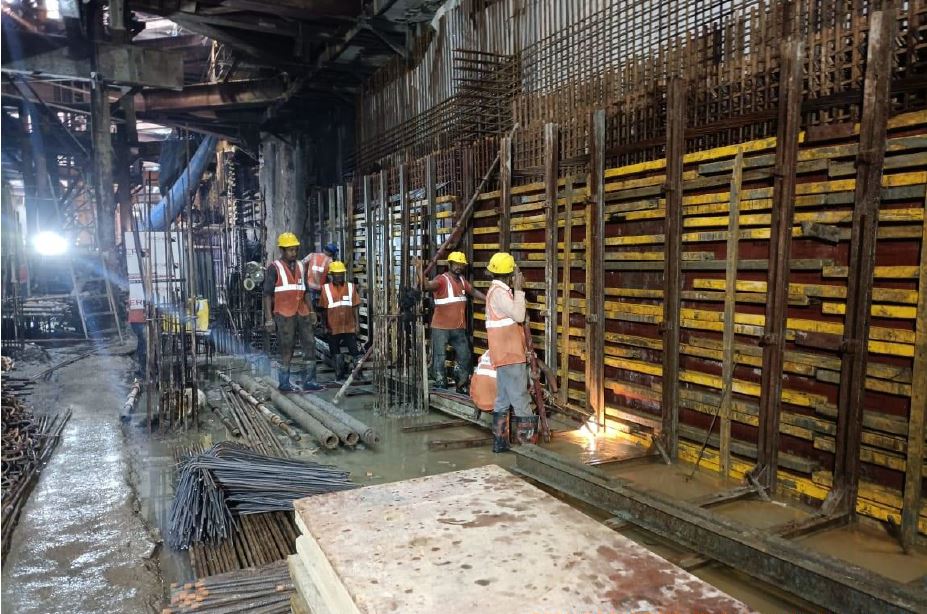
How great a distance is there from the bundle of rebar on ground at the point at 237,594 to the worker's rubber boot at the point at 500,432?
305 cm

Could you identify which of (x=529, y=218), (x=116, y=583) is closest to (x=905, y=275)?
(x=529, y=218)

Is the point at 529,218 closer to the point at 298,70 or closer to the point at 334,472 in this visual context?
the point at 334,472

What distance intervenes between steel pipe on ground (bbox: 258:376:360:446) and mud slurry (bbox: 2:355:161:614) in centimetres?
206

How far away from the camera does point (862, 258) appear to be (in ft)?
14.6

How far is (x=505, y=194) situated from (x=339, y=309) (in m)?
3.85

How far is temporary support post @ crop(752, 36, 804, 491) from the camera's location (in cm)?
486

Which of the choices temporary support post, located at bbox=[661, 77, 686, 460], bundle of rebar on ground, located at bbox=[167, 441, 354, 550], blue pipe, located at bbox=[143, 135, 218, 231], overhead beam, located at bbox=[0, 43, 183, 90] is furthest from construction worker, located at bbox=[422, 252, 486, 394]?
blue pipe, located at bbox=[143, 135, 218, 231]

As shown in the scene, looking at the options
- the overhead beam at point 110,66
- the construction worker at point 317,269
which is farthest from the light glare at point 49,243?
the construction worker at point 317,269

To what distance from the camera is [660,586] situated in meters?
2.16

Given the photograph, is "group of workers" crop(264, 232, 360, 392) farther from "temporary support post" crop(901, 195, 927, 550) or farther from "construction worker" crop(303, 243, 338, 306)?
"temporary support post" crop(901, 195, 927, 550)

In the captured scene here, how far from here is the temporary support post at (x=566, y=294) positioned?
730cm

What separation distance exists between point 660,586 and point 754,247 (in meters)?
3.92

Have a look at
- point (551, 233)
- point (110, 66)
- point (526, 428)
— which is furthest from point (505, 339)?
point (110, 66)

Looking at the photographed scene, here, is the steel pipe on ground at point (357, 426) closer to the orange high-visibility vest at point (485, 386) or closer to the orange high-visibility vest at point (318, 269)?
the orange high-visibility vest at point (485, 386)
